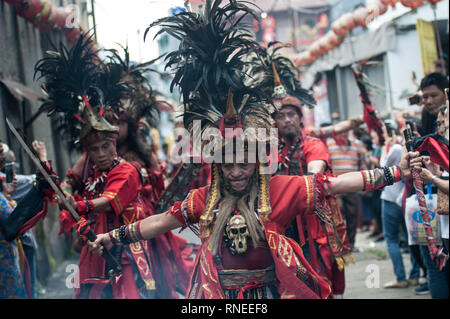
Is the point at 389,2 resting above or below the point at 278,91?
above

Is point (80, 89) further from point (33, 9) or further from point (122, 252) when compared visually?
point (33, 9)

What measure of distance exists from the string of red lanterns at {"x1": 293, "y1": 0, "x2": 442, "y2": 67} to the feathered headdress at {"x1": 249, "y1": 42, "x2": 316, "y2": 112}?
5.45m

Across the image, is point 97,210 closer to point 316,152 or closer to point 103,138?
point 103,138

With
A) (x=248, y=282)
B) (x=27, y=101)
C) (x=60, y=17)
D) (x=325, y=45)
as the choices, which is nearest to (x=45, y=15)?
(x=60, y=17)

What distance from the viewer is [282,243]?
143 inches

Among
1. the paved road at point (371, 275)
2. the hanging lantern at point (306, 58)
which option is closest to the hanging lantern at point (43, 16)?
the paved road at point (371, 275)

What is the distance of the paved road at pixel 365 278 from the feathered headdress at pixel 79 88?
3.79ft

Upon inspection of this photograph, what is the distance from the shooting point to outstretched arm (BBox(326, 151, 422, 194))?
12.4 ft

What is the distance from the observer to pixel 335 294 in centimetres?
538

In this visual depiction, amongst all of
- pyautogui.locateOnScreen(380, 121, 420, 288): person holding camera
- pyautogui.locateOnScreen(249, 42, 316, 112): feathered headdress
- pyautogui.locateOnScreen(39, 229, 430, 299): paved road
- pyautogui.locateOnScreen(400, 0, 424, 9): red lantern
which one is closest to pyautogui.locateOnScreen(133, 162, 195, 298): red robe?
pyautogui.locateOnScreen(39, 229, 430, 299): paved road

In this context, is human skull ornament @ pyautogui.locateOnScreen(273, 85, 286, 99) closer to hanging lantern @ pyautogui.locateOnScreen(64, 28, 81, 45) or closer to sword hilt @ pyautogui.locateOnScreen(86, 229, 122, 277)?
hanging lantern @ pyautogui.locateOnScreen(64, 28, 81, 45)

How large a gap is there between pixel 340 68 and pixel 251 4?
15343 mm

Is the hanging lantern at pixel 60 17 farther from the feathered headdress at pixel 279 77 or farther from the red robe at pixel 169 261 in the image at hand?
the feathered headdress at pixel 279 77

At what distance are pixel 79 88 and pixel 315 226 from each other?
2187mm
